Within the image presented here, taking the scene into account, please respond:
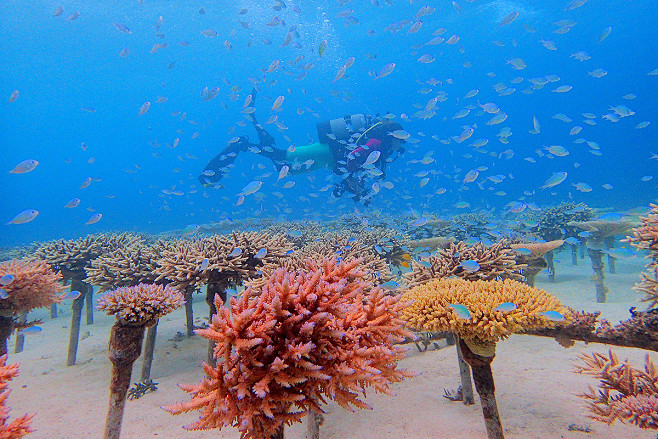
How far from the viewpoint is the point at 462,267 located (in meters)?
4.27

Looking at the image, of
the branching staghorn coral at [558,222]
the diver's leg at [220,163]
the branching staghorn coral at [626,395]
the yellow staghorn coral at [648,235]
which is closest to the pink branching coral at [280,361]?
the branching staghorn coral at [626,395]

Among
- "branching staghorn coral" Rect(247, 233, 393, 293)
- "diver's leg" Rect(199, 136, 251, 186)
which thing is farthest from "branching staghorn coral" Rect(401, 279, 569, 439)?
"diver's leg" Rect(199, 136, 251, 186)

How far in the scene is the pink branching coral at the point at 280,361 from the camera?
1516 millimetres

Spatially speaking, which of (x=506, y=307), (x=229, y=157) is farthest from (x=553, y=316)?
(x=229, y=157)

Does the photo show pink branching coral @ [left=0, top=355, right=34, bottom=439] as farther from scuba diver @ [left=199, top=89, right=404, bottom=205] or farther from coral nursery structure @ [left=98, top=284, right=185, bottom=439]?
scuba diver @ [left=199, top=89, right=404, bottom=205]

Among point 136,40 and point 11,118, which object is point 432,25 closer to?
point 136,40

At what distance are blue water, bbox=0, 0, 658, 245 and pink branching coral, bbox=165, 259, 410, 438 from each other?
1088 cm

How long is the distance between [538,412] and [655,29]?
9455cm

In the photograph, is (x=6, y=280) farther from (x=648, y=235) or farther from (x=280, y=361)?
(x=648, y=235)

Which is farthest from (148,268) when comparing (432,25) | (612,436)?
(432,25)

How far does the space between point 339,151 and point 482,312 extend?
13.2 metres

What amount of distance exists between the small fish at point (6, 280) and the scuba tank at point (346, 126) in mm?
13319

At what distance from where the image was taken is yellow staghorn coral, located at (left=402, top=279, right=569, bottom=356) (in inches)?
90.6

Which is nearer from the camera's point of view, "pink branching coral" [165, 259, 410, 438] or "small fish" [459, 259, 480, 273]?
"pink branching coral" [165, 259, 410, 438]
